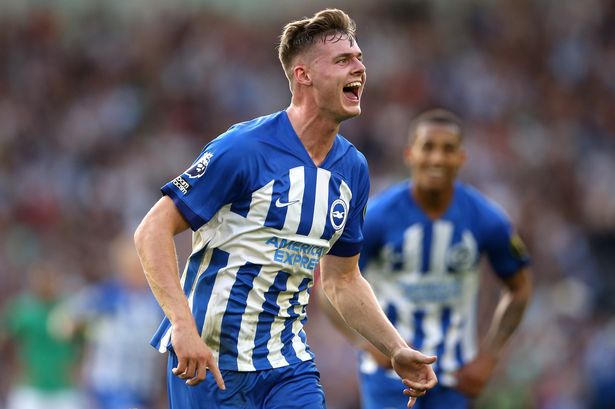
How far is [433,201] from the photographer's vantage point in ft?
24.2

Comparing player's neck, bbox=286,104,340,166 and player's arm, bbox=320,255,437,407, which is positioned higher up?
player's neck, bbox=286,104,340,166

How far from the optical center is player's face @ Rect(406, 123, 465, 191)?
7316 mm

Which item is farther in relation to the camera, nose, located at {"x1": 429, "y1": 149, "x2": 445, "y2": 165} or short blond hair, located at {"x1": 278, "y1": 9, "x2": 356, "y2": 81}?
nose, located at {"x1": 429, "y1": 149, "x2": 445, "y2": 165}

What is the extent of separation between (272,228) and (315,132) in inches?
19.1

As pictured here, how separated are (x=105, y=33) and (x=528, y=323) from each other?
32.6ft

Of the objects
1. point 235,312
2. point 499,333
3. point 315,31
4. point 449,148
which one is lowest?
point 499,333

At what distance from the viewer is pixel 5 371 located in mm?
14742

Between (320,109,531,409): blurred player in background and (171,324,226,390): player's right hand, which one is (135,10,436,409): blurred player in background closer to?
(171,324,226,390): player's right hand

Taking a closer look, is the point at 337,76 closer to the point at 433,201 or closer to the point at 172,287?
the point at 172,287

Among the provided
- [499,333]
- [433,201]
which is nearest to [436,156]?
[433,201]

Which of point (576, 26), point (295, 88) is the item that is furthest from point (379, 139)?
point (295, 88)

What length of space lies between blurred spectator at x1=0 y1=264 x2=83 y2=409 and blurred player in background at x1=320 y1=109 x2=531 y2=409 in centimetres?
615

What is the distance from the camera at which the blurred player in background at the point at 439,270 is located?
7141 mm

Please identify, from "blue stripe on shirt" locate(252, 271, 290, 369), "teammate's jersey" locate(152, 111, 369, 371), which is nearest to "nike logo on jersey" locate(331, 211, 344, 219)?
"teammate's jersey" locate(152, 111, 369, 371)
